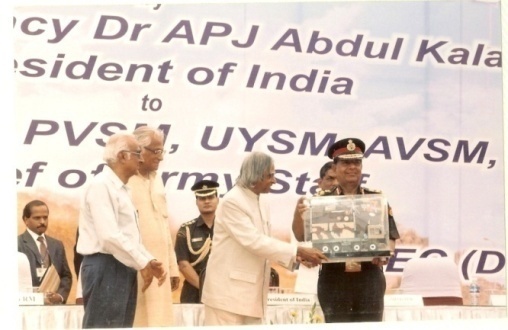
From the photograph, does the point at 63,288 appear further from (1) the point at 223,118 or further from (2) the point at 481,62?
(2) the point at 481,62

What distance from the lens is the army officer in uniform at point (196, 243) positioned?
541 centimetres

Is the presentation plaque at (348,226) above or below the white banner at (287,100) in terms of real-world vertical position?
below

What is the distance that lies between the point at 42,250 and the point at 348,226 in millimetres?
1678

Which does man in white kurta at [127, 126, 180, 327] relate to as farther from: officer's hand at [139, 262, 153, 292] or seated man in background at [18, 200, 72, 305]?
seated man in background at [18, 200, 72, 305]

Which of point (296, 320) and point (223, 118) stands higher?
point (223, 118)

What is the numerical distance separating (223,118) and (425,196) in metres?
1.20

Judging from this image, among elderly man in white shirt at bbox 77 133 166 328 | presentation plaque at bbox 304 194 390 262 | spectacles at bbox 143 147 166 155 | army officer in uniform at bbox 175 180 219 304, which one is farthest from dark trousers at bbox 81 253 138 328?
presentation plaque at bbox 304 194 390 262

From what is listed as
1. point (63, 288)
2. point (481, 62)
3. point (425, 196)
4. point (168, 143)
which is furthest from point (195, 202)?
point (481, 62)

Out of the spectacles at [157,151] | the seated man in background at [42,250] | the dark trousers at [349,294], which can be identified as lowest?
the dark trousers at [349,294]

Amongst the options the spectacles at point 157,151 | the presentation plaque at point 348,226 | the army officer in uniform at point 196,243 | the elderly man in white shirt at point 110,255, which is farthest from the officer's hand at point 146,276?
the presentation plaque at point 348,226

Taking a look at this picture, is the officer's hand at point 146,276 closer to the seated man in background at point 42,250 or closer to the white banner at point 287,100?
the white banner at point 287,100

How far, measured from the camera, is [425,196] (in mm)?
5492

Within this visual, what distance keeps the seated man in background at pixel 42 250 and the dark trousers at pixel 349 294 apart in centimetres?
140

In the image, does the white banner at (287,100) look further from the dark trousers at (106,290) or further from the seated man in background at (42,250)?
the dark trousers at (106,290)
